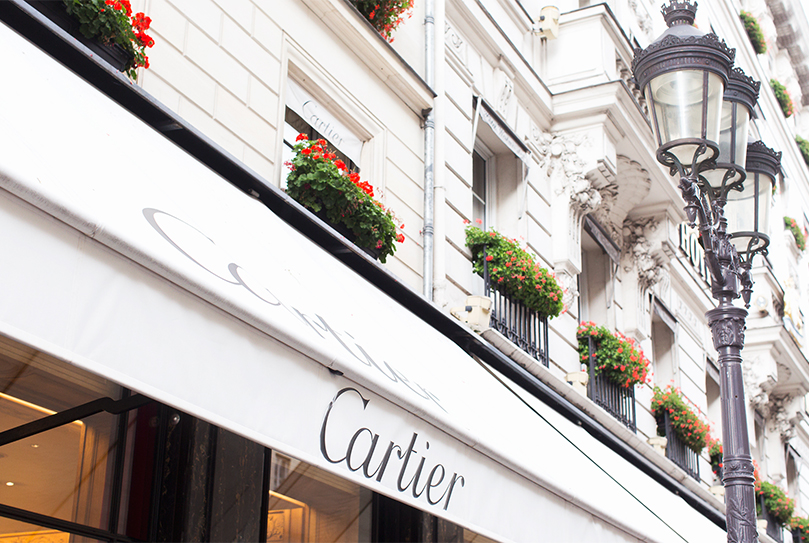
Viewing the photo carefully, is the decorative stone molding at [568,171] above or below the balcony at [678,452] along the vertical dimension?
above

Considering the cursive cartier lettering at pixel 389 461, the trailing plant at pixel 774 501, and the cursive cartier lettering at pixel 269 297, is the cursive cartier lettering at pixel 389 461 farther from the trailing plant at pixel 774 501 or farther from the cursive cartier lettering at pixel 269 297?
the trailing plant at pixel 774 501

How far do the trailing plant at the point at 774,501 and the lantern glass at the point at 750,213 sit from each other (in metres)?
13.7

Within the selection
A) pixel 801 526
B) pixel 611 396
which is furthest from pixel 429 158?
pixel 801 526

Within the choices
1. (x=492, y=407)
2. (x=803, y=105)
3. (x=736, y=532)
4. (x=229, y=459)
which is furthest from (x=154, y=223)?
(x=803, y=105)

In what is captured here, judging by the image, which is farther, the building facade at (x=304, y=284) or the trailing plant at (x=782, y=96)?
the trailing plant at (x=782, y=96)

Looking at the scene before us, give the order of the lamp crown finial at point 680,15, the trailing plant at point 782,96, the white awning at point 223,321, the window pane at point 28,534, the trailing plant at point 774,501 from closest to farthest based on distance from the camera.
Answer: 1. the white awning at point 223,321
2. the window pane at point 28,534
3. the lamp crown finial at point 680,15
4. the trailing plant at point 774,501
5. the trailing plant at point 782,96

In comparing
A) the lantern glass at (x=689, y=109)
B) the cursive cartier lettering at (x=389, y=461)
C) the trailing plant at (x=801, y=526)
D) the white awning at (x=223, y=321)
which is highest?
the lantern glass at (x=689, y=109)

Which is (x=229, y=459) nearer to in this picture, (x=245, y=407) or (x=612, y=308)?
(x=245, y=407)

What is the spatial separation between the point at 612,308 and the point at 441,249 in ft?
19.7

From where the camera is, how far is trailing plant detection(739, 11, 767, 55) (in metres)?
24.2

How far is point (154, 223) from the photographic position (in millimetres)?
3191

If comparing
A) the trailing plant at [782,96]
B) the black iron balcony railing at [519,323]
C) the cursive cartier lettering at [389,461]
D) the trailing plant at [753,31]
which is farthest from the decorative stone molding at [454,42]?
the trailing plant at [782,96]

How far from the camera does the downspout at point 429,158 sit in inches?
343

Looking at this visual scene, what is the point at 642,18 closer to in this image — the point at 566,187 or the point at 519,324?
the point at 566,187
